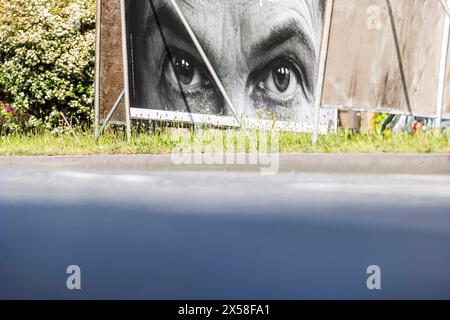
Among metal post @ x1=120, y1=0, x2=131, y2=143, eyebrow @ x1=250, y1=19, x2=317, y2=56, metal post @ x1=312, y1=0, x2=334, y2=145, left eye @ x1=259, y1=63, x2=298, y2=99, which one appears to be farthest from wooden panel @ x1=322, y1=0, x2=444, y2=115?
metal post @ x1=120, y1=0, x2=131, y2=143

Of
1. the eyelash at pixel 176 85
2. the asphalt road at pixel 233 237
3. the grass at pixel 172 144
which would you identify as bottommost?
the asphalt road at pixel 233 237

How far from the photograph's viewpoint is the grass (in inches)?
392

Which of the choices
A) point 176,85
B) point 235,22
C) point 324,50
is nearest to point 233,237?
point 324,50

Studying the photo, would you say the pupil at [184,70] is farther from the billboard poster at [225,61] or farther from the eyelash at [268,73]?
the eyelash at [268,73]

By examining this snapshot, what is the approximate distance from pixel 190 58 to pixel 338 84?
381 centimetres

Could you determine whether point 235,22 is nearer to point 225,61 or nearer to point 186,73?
point 225,61

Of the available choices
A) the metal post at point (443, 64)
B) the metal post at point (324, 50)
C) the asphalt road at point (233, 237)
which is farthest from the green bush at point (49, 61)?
the metal post at point (443, 64)

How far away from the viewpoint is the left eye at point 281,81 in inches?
536

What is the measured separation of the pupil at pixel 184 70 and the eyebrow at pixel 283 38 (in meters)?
1.06

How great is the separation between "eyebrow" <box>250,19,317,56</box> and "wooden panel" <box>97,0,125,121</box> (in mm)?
2503

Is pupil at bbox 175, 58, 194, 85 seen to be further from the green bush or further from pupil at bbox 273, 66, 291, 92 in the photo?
the green bush

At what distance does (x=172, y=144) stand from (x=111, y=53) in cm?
296
